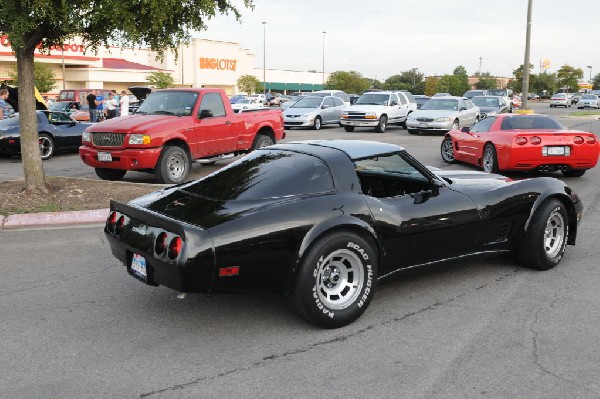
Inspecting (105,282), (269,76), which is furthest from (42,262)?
(269,76)

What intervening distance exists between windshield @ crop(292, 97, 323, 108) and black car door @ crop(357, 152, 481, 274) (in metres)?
22.2

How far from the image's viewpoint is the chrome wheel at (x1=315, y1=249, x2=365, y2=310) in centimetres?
434

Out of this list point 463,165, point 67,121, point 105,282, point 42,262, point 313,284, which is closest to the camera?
point 313,284

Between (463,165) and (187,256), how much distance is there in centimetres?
1093

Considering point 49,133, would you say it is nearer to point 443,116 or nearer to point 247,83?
point 443,116

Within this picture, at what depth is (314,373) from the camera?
3.67 metres

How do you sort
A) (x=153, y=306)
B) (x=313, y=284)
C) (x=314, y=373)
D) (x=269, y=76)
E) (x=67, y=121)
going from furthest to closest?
(x=269, y=76), (x=67, y=121), (x=153, y=306), (x=313, y=284), (x=314, y=373)

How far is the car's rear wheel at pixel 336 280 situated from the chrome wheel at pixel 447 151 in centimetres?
1008

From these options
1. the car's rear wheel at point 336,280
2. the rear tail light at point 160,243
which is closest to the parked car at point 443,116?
the car's rear wheel at point 336,280

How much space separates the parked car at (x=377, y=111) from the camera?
24703 millimetres

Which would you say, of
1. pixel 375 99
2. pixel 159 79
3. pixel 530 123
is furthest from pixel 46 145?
pixel 159 79

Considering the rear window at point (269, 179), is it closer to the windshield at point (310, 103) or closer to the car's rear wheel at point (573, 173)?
the car's rear wheel at point (573, 173)

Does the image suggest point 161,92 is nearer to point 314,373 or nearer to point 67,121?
point 67,121

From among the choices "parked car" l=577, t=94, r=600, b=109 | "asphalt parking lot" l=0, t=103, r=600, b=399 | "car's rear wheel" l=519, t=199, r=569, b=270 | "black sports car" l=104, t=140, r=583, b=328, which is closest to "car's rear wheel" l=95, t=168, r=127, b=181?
"asphalt parking lot" l=0, t=103, r=600, b=399
